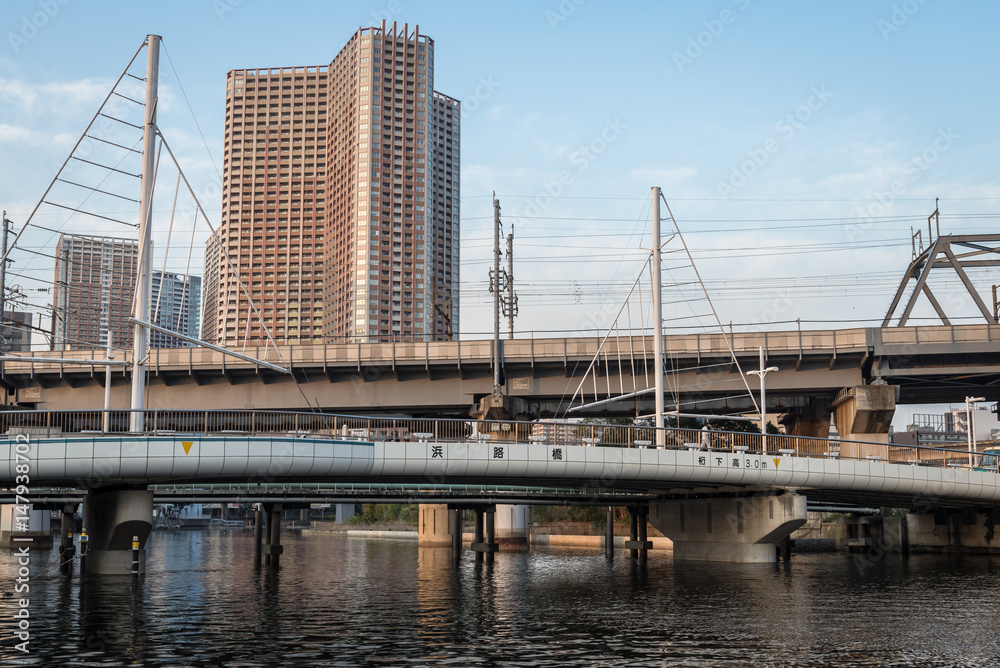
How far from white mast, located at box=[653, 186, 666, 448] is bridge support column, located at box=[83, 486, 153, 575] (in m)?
24.2

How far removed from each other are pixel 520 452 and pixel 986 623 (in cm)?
1946

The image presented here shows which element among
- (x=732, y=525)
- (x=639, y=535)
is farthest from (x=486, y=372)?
(x=732, y=525)

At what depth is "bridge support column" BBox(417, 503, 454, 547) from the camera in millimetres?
89688

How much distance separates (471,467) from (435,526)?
5269cm

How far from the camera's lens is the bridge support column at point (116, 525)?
1556 inches

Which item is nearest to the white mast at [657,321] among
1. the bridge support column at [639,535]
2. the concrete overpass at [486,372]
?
the concrete overpass at [486,372]

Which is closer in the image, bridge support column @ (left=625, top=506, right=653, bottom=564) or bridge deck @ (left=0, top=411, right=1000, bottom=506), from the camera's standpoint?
bridge deck @ (left=0, top=411, right=1000, bottom=506)

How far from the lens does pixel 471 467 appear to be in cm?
4059

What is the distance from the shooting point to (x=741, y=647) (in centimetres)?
2341

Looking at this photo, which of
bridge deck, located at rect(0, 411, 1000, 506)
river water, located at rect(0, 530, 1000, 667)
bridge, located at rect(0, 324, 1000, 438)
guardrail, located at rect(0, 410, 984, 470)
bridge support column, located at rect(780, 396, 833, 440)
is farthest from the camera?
bridge support column, located at rect(780, 396, 833, 440)

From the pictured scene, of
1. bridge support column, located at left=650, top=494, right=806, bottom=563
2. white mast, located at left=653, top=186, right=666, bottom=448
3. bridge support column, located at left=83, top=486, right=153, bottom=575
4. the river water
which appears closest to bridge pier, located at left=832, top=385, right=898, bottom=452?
bridge support column, located at left=650, top=494, right=806, bottom=563

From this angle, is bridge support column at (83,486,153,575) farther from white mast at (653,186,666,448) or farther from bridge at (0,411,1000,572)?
white mast at (653,186,666,448)

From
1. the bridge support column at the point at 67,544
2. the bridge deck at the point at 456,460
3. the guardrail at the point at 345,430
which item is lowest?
the bridge support column at the point at 67,544

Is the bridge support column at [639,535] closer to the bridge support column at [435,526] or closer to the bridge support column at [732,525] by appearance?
the bridge support column at [732,525]
